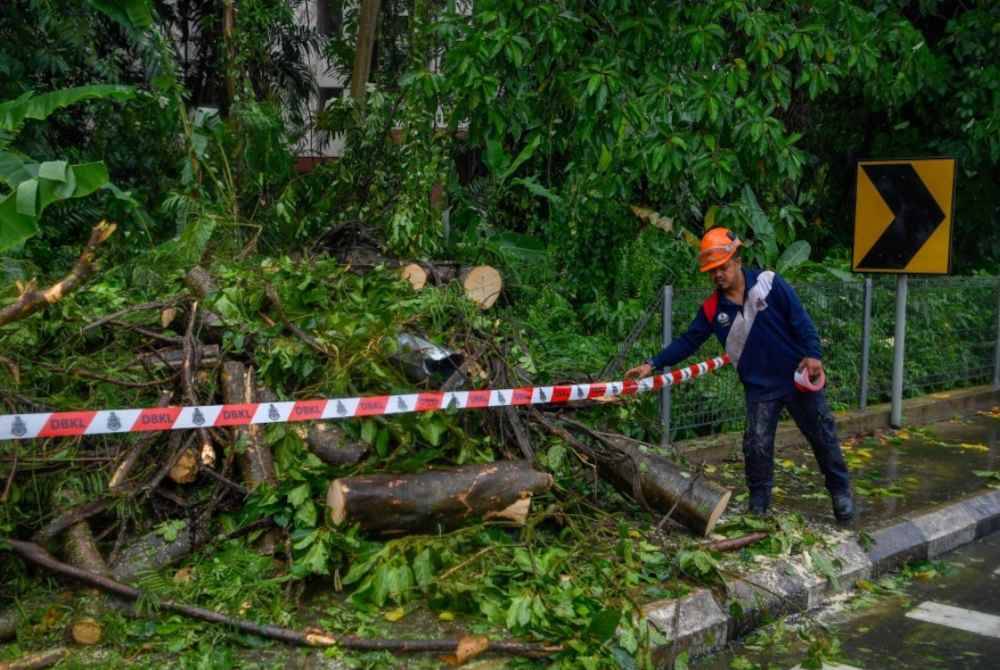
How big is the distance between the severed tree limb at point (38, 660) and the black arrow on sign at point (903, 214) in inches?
285

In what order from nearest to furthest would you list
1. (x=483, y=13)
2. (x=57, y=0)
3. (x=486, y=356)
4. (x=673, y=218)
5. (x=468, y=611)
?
(x=468, y=611), (x=486, y=356), (x=483, y=13), (x=673, y=218), (x=57, y=0)

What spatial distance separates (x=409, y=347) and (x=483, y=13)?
2624 millimetres

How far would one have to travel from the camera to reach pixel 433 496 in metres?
5.17

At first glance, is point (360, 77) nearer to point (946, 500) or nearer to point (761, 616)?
point (946, 500)

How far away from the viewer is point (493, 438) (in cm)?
588

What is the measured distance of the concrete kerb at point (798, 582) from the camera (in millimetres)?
4816

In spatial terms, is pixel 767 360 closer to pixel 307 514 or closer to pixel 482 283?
pixel 482 283

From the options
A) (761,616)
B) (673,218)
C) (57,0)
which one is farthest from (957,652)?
(57,0)

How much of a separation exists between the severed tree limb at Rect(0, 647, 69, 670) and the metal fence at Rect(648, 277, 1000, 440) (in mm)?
4708

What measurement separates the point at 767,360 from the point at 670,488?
1022 mm

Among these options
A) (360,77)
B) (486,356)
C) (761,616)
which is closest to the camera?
(761,616)

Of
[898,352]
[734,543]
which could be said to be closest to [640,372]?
[734,543]

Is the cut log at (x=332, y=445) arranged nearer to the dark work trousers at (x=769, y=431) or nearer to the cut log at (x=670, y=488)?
the cut log at (x=670, y=488)

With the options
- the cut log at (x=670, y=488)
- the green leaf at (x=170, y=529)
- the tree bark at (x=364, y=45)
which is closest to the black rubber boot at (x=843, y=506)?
the cut log at (x=670, y=488)
